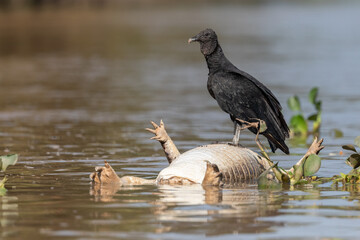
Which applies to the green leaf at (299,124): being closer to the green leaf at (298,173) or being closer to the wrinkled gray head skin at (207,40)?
the wrinkled gray head skin at (207,40)

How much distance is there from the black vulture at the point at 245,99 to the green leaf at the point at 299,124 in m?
3.77

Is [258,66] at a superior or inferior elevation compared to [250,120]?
superior

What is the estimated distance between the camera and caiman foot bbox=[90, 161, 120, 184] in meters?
7.95

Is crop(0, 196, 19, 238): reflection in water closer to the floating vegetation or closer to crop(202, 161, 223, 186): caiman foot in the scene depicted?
crop(202, 161, 223, 186): caiman foot

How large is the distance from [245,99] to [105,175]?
1690 millimetres

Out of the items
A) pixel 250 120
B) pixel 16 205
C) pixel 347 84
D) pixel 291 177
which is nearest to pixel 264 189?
pixel 291 177

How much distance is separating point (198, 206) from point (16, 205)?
149cm

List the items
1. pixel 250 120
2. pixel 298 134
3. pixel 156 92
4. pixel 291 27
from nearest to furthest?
pixel 250 120
pixel 298 134
pixel 156 92
pixel 291 27

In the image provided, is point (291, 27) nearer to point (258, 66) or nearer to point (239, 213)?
point (258, 66)

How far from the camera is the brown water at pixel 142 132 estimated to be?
6.21 meters

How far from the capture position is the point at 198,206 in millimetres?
6805

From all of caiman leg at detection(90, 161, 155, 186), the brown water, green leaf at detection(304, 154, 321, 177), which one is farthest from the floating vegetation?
caiman leg at detection(90, 161, 155, 186)

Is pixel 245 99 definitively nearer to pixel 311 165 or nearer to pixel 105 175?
pixel 311 165

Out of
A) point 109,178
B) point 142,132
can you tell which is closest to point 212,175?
point 109,178
